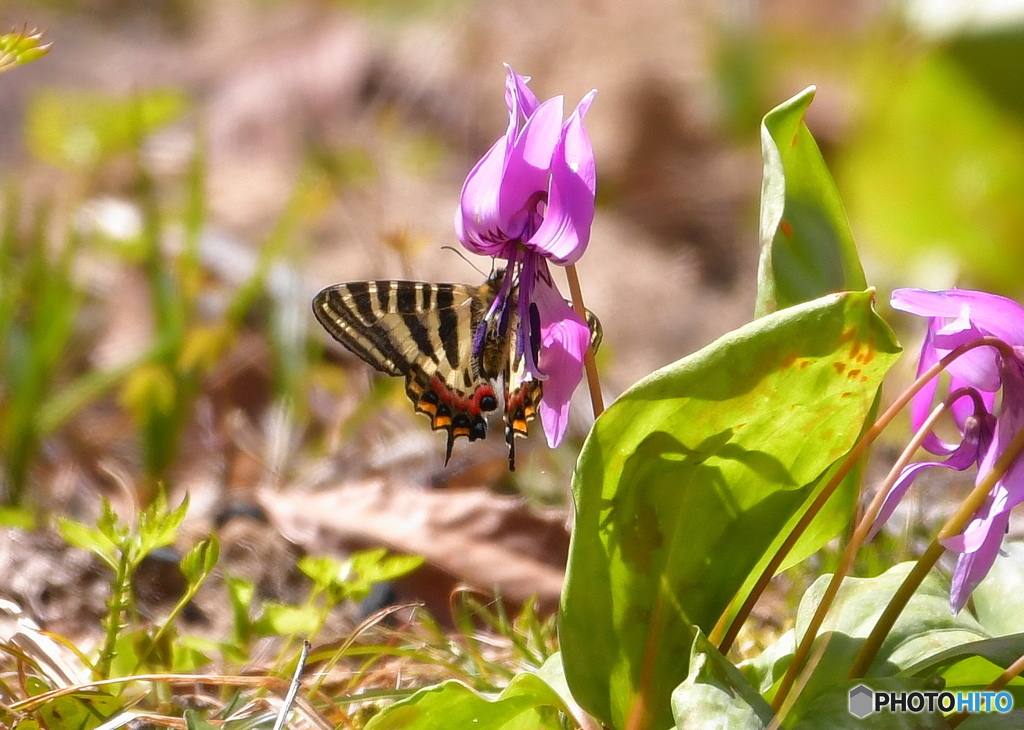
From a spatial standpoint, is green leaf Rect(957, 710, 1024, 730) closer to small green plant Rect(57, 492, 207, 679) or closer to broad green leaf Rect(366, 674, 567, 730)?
broad green leaf Rect(366, 674, 567, 730)

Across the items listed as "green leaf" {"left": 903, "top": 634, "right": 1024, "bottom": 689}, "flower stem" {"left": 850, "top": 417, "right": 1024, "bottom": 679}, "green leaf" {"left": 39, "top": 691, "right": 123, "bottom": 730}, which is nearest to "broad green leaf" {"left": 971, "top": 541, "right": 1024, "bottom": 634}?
"green leaf" {"left": 903, "top": 634, "right": 1024, "bottom": 689}

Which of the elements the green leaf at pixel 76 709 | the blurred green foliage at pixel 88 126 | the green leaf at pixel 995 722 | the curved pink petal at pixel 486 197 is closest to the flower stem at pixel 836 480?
the green leaf at pixel 995 722

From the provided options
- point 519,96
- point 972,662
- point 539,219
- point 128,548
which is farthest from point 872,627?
point 128,548

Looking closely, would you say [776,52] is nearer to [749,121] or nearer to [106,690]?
[749,121]

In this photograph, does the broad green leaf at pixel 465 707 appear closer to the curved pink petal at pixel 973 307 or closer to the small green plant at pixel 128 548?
the small green plant at pixel 128 548

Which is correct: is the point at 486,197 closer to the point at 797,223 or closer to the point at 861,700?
the point at 797,223

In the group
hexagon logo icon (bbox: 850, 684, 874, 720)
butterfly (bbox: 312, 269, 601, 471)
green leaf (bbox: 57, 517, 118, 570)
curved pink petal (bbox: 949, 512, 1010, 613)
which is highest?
butterfly (bbox: 312, 269, 601, 471)
